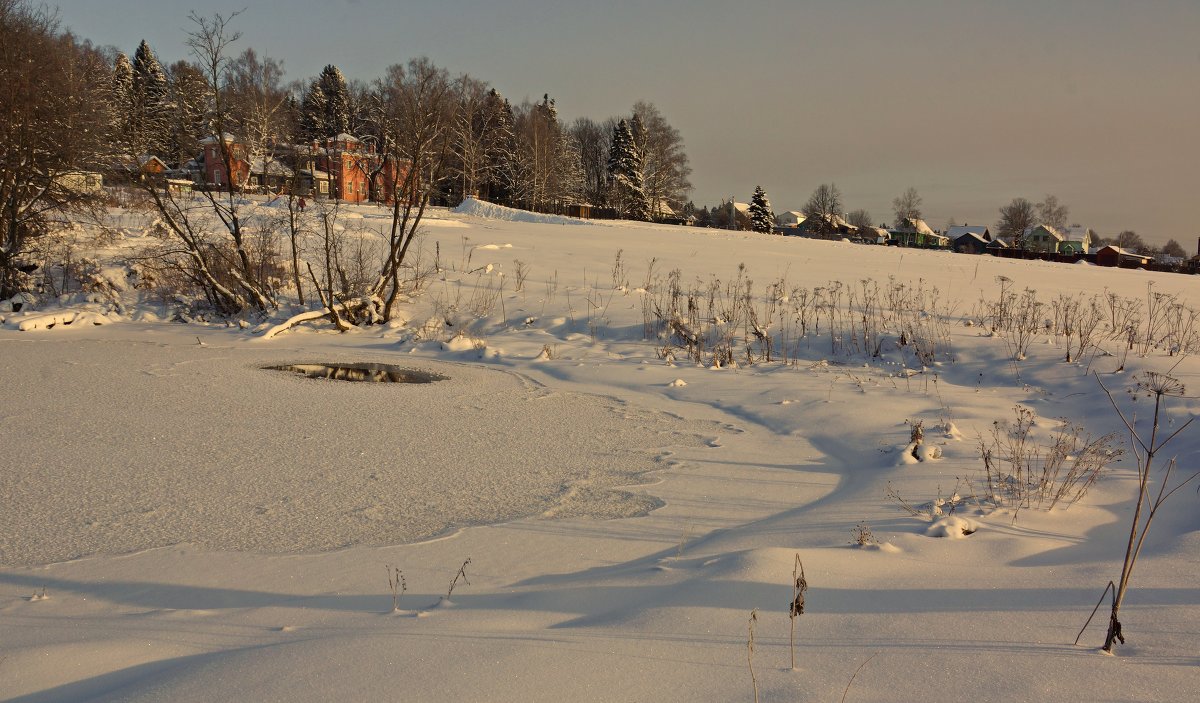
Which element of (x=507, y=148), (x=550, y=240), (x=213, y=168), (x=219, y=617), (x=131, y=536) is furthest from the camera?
(x=507, y=148)

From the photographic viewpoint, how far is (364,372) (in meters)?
8.67

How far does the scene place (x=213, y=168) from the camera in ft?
37.9

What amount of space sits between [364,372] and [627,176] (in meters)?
50.4

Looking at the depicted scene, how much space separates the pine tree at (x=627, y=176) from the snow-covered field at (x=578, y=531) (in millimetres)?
48240

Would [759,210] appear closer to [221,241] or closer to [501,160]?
[501,160]

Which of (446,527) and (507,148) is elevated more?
(507,148)

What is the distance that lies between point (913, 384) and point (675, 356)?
2912mm

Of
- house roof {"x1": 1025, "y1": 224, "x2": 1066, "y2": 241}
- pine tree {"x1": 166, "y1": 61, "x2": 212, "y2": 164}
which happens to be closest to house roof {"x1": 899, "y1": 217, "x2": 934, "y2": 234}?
house roof {"x1": 1025, "y1": 224, "x2": 1066, "y2": 241}

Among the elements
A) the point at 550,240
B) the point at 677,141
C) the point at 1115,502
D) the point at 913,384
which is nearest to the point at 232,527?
the point at 1115,502

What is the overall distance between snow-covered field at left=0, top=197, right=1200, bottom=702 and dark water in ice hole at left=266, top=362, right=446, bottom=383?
0.91 feet

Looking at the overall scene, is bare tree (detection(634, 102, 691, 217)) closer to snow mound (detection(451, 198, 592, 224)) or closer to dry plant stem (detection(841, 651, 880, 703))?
snow mound (detection(451, 198, 592, 224))

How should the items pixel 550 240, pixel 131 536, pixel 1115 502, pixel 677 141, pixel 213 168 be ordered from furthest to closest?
pixel 677 141, pixel 550 240, pixel 213 168, pixel 1115 502, pixel 131 536

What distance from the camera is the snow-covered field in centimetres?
228

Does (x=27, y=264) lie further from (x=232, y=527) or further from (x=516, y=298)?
(x=232, y=527)
